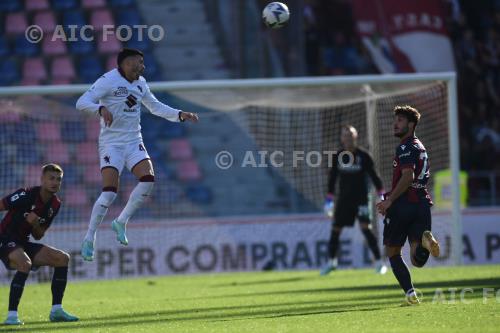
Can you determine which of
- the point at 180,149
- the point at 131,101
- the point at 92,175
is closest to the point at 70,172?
the point at 92,175

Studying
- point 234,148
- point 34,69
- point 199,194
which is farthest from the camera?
point 34,69

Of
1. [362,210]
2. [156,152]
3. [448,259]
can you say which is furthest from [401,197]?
[156,152]

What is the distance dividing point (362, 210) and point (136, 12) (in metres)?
9.58

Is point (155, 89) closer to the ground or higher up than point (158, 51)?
closer to the ground

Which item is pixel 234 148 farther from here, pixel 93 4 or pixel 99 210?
pixel 99 210

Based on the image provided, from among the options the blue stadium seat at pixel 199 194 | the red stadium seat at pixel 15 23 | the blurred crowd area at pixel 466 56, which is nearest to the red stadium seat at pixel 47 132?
the blue stadium seat at pixel 199 194

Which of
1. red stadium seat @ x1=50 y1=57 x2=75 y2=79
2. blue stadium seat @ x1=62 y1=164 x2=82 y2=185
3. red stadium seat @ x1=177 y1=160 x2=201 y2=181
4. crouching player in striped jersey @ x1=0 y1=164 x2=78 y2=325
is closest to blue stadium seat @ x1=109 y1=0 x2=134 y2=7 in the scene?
red stadium seat @ x1=50 y1=57 x2=75 y2=79

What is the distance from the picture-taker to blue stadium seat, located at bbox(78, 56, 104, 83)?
78.2ft

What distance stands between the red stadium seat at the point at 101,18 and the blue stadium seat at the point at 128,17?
220mm

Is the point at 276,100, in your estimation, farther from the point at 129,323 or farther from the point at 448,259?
the point at 129,323

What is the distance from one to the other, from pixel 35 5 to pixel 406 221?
51.2 ft

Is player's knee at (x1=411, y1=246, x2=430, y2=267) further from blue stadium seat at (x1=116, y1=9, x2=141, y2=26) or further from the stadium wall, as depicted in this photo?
blue stadium seat at (x1=116, y1=9, x2=141, y2=26)

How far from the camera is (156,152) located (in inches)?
861

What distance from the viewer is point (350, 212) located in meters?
18.0
